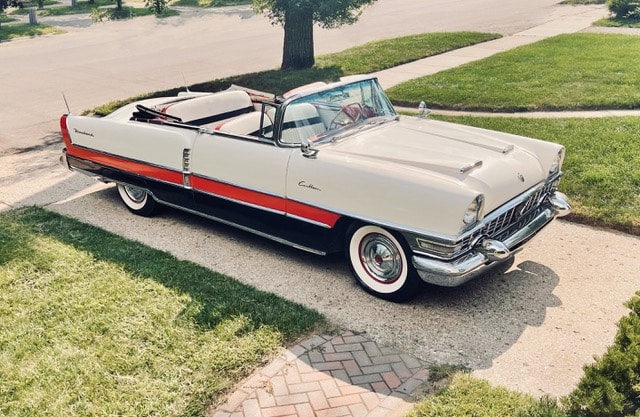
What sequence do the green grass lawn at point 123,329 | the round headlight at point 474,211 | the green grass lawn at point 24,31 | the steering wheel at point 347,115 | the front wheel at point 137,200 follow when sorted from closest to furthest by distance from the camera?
the green grass lawn at point 123,329, the round headlight at point 474,211, the steering wheel at point 347,115, the front wheel at point 137,200, the green grass lawn at point 24,31

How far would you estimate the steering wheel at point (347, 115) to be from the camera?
18.1ft

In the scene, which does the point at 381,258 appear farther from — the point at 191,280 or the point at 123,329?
the point at 123,329

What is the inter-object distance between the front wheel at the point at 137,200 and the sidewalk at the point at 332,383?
301cm

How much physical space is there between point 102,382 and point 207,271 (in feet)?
5.28

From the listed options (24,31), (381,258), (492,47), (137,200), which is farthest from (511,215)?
(24,31)

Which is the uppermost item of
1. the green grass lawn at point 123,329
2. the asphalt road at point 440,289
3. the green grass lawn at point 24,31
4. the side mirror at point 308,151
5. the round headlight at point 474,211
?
the side mirror at point 308,151

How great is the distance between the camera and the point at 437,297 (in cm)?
498

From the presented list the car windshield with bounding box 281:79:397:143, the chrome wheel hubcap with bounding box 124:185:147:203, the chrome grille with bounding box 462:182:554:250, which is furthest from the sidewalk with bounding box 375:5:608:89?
the chrome grille with bounding box 462:182:554:250

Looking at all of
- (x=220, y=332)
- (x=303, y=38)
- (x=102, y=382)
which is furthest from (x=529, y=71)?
(x=102, y=382)

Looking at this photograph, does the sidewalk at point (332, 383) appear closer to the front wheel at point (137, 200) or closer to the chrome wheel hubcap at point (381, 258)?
the chrome wheel hubcap at point (381, 258)

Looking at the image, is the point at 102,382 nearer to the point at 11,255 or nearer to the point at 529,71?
the point at 11,255

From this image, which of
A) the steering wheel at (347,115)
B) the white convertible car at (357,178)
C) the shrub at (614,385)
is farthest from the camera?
the steering wheel at (347,115)

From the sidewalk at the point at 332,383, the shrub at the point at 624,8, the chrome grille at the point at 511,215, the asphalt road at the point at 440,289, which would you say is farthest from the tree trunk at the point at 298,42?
the shrub at the point at 624,8

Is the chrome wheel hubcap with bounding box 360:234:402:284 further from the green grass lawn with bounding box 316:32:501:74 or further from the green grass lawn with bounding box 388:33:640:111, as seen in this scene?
the green grass lawn with bounding box 316:32:501:74
